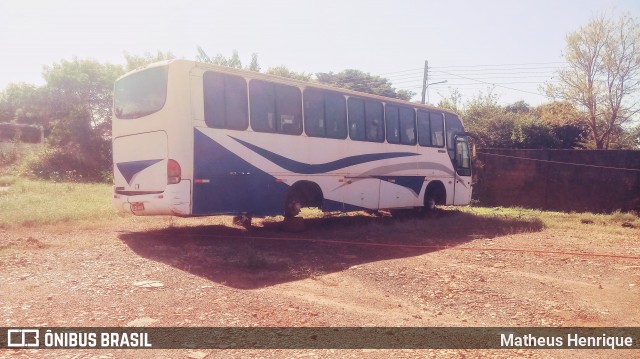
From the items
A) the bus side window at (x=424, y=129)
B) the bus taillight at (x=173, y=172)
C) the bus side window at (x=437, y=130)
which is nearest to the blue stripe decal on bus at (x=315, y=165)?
the bus side window at (x=424, y=129)

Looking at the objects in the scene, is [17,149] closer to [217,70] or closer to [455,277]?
[217,70]

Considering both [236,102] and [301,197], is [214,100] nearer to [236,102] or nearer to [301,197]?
[236,102]

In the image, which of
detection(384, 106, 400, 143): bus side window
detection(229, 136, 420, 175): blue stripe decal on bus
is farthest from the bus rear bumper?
detection(384, 106, 400, 143): bus side window

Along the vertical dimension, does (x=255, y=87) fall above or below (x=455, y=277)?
above

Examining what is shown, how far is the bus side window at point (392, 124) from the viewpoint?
1212cm

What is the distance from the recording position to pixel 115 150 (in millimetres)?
8953

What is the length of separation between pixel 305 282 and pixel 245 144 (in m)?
3.65

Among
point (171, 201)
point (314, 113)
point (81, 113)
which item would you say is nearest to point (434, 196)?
point (314, 113)

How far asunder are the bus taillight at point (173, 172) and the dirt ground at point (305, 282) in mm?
1176

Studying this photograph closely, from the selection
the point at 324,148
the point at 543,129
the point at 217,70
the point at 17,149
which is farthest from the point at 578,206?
the point at 17,149

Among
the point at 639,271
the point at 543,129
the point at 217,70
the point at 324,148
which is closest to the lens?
the point at 639,271

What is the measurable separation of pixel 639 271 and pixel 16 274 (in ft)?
29.1

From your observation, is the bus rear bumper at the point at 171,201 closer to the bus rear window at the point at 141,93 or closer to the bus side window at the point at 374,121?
the bus rear window at the point at 141,93

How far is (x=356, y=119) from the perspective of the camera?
11.2 m
